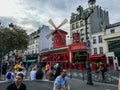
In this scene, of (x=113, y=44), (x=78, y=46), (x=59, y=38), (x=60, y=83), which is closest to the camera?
(x=60, y=83)

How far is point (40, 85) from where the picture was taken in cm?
782

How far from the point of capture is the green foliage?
35.2 meters

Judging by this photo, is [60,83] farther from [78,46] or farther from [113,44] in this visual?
[78,46]

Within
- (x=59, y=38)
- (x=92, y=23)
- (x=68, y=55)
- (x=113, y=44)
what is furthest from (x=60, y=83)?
(x=59, y=38)

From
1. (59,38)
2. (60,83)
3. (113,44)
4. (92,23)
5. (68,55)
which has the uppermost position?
(92,23)

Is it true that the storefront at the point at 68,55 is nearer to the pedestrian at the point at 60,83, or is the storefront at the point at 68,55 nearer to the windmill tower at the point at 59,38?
the windmill tower at the point at 59,38

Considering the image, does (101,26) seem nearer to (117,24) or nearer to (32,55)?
(117,24)

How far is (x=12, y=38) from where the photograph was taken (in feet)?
117

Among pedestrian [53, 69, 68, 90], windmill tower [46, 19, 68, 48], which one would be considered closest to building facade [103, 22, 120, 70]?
windmill tower [46, 19, 68, 48]

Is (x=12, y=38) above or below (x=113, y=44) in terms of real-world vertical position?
above

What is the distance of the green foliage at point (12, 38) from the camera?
115 ft

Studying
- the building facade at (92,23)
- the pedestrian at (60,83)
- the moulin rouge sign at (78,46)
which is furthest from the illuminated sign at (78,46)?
the pedestrian at (60,83)

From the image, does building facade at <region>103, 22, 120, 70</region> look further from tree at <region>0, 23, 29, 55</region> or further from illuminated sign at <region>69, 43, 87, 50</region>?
tree at <region>0, 23, 29, 55</region>

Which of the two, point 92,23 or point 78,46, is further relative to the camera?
point 92,23
